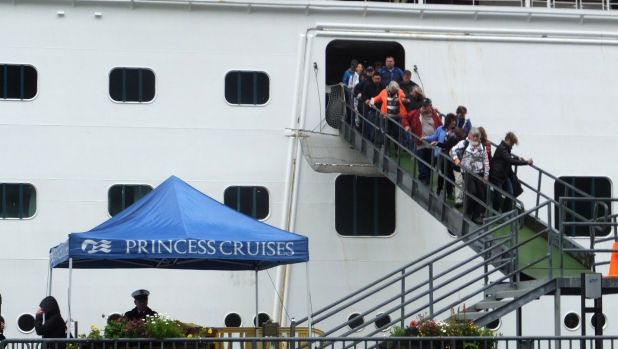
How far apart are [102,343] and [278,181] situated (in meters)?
7.30

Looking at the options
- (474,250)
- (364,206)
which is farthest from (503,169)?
(364,206)

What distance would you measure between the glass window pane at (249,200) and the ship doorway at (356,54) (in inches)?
106

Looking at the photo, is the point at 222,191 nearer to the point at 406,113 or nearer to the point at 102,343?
the point at 406,113

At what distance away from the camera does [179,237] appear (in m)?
15.4

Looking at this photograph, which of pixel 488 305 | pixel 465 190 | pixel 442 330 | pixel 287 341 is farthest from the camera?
pixel 465 190

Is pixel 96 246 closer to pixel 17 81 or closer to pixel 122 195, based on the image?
pixel 122 195

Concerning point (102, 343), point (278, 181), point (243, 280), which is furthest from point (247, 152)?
point (102, 343)

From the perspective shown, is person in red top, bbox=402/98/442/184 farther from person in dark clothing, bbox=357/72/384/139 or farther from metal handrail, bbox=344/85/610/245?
person in dark clothing, bbox=357/72/384/139

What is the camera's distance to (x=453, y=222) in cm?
1833

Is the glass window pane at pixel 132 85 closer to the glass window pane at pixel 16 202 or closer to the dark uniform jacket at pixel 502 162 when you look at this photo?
the glass window pane at pixel 16 202

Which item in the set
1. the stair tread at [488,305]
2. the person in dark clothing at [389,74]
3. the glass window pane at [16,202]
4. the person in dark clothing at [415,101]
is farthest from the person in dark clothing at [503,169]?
the glass window pane at [16,202]

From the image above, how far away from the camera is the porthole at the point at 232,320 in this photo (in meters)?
20.0

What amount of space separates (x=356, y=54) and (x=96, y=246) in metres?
9.25

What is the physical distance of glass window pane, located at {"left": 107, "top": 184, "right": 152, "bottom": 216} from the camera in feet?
66.2
